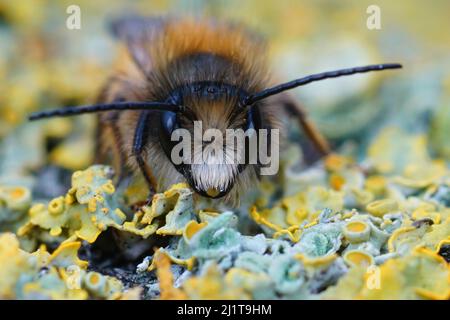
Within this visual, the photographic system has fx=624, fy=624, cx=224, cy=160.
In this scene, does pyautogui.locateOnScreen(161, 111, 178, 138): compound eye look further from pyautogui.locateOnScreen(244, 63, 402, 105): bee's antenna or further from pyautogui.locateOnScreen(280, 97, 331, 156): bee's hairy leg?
pyautogui.locateOnScreen(280, 97, 331, 156): bee's hairy leg

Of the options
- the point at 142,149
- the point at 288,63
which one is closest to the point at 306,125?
the point at 288,63

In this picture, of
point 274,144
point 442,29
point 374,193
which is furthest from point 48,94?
point 442,29

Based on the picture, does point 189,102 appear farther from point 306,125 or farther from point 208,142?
point 306,125

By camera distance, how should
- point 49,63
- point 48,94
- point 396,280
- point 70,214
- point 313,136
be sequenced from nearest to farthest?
point 396,280, point 70,214, point 313,136, point 48,94, point 49,63

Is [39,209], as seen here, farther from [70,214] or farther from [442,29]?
[442,29]

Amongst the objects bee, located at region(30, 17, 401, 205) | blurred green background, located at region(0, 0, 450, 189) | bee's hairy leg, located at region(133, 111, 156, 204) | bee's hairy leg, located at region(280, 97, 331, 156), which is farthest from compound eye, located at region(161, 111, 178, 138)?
bee's hairy leg, located at region(280, 97, 331, 156)

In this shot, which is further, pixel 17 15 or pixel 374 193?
pixel 17 15
